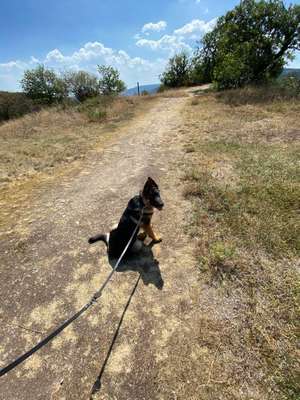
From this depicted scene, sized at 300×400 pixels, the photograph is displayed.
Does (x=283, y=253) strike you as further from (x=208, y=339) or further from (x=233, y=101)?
(x=233, y=101)

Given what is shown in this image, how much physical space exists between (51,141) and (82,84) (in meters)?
19.1

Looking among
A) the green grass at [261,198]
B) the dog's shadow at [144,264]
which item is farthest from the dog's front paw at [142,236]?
the green grass at [261,198]

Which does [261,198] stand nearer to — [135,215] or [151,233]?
[151,233]

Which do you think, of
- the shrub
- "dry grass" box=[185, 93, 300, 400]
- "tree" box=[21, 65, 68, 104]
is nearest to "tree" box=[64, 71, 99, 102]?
"tree" box=[21, 65, 68, 104]

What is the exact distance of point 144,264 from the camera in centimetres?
291

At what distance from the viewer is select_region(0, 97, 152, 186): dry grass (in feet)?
20.0

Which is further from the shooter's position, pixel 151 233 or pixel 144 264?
pixel 151 233

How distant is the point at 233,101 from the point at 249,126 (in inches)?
182

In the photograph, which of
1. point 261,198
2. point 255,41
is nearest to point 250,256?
Result: point 261,198

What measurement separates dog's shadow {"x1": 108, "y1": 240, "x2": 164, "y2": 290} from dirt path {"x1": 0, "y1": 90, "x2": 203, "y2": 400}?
20 millimetres

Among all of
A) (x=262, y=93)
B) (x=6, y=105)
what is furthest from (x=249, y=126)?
(x=6, y=105)

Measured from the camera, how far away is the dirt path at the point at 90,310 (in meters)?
1.84

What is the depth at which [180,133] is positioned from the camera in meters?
8.13

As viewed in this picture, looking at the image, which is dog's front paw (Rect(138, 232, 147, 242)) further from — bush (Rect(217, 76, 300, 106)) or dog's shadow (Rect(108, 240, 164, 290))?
bush (Rect(217, 76, 300, 106))
